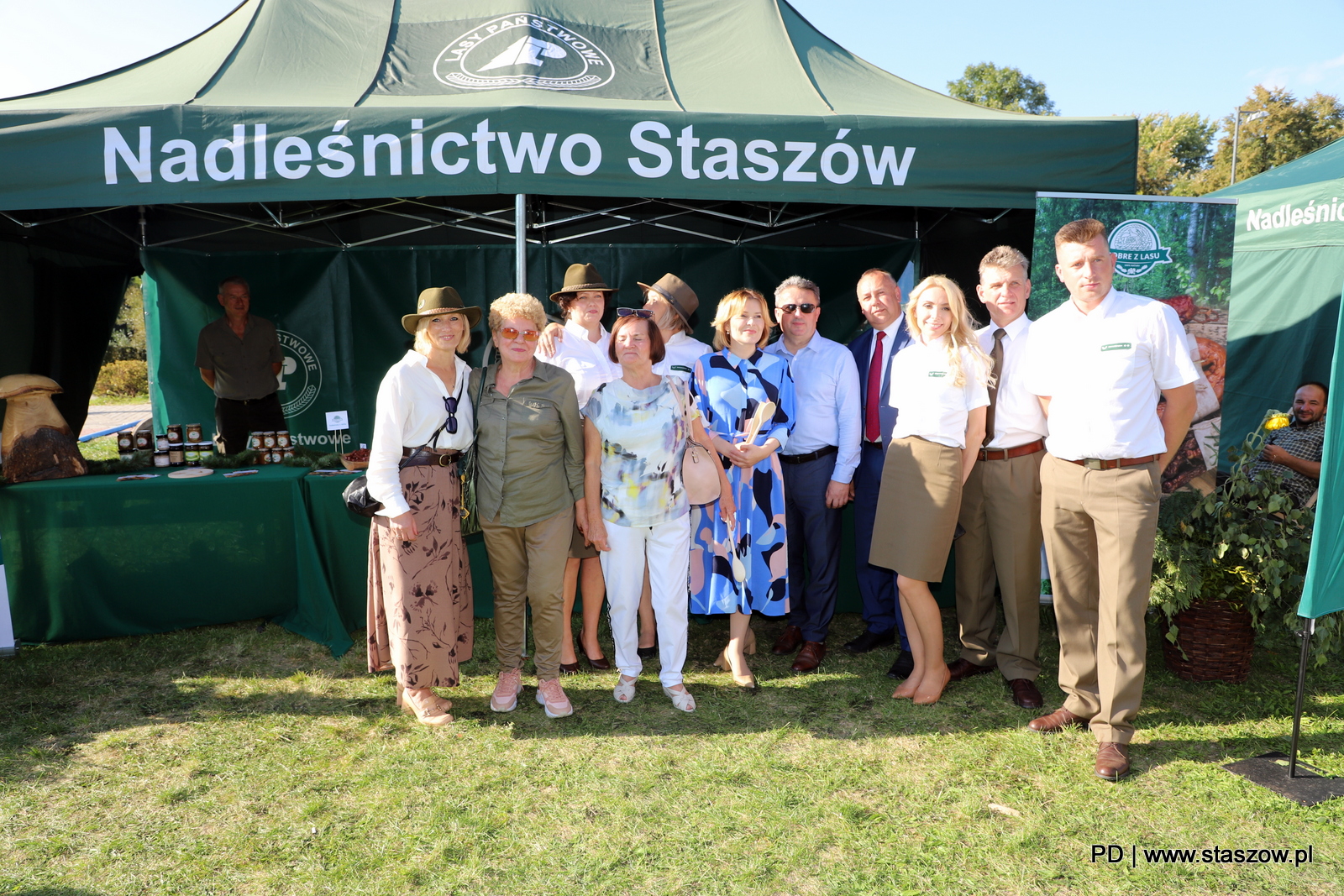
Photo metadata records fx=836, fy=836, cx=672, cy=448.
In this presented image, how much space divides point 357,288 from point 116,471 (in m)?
3.11

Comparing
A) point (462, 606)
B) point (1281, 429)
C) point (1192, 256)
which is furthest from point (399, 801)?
point (1281, 429)

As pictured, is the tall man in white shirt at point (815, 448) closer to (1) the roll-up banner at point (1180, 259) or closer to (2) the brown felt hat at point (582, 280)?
(2) the brown felt hat at point (582, 280)

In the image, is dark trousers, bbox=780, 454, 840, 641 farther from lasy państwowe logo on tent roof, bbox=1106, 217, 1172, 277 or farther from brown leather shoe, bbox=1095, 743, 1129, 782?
lasy państwowe logo on tent roof, bbox=1106, 217, 1172, 277

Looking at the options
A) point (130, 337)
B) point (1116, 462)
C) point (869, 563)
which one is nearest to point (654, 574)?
point (869, 563)

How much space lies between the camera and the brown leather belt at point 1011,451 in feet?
10.2

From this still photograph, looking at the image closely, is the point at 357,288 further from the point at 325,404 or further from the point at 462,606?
the point at 462,606

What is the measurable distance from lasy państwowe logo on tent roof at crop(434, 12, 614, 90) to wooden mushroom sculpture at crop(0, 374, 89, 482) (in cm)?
239

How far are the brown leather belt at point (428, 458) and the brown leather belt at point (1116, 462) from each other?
7.22 feet

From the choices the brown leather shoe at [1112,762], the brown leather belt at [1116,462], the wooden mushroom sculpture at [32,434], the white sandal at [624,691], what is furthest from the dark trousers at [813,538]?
the wooden mushroom sculpture at [32,434]

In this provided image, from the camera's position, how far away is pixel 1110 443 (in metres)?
2.70

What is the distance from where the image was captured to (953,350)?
9.89 ft

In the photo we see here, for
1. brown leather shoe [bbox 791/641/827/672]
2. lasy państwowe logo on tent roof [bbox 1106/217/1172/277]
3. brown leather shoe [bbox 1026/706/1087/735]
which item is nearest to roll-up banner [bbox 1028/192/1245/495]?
lasy państwowe logo on tent roof [bbox 1106/217/1172/277]

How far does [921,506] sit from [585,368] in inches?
57.9

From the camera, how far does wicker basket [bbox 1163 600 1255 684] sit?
11.3ft
